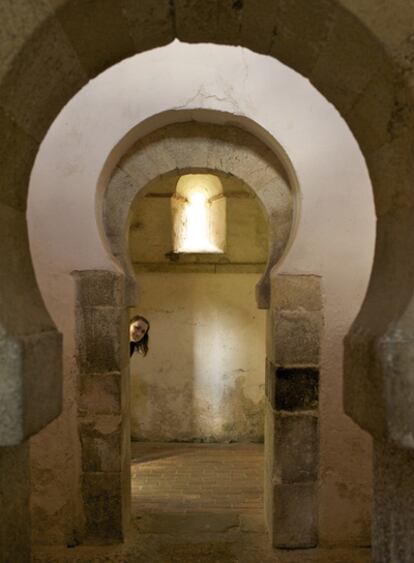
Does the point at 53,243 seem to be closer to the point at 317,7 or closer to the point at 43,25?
the point at 43,25

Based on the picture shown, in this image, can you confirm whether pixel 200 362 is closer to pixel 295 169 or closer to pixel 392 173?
pixel 295 169

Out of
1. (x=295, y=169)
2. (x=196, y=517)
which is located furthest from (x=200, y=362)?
(x=295, y=169)

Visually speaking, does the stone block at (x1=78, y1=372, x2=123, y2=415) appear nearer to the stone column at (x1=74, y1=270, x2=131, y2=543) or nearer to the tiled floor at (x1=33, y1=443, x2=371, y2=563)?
the stone column at (x1=74, y1=270, x2=131, y2=543)

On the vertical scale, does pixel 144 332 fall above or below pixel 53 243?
below

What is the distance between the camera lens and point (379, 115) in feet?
4.67

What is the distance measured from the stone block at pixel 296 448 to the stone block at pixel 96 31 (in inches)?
118

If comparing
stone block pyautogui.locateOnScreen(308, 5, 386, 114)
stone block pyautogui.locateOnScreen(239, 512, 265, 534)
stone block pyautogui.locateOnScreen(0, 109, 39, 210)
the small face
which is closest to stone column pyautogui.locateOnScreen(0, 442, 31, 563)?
stone block pyautogui.locateOnScreen(0, 109, 39, 210)

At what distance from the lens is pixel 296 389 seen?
3807 mm

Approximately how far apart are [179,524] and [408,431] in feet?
12.4

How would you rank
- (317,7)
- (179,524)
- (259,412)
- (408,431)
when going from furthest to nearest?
(259,412) → (179,524) → (317,7) → (408,431)

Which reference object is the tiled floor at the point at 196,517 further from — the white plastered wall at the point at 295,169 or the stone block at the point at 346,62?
the stone block at the point at 346,62

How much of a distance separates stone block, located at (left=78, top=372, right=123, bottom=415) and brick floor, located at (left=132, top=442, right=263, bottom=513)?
1515mm

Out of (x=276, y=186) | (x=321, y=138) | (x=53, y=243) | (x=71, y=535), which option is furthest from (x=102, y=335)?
(x=321, y=138)

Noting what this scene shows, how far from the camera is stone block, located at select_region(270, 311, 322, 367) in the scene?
3.82 meters
